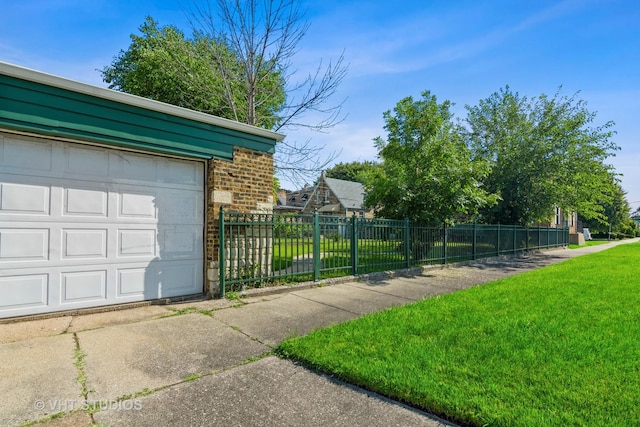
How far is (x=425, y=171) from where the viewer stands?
10969 millimetres

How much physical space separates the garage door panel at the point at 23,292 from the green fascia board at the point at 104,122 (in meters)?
2.02

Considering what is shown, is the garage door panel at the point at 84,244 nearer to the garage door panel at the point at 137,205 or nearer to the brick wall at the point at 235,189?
the garage door panel at the point at 137,205

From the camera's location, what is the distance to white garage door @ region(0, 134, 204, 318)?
4664 millimetres

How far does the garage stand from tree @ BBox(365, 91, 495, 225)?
5.87 meters

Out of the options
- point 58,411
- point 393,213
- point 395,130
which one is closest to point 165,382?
point 58,411

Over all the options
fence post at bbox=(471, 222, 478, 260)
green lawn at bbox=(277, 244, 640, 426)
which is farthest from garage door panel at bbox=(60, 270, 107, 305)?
fence post at bbox=(471, 222, 478, 260)

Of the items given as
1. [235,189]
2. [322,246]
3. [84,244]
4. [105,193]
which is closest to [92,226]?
[84,244]

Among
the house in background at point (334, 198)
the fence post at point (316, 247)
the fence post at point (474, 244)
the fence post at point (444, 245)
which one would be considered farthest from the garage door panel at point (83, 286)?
the house in background at point (334, 198)

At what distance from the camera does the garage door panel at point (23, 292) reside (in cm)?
457

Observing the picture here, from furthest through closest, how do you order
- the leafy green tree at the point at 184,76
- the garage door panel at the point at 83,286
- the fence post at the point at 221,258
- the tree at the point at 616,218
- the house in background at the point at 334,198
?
the tree at the point at 616,218
the house in background at the point at 334,198
the leafy green tree at the point at 184,76
the fence post at the point at 221,258
the garage door panel at the point at 83,286

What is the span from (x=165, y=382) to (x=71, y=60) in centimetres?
872

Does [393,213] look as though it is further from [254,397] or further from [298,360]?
[254,397]

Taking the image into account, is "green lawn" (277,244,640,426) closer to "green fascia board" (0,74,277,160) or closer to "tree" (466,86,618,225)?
"green fascia board" (0,74,277,160)

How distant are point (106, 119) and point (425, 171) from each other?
8748mm
